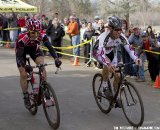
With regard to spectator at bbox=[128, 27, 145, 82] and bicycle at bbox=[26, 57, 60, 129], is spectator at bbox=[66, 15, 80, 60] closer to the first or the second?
spectator at bbox=[128, 27, 145, 82]

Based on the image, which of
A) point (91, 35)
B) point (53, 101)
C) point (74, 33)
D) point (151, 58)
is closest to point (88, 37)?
point (91, 35)

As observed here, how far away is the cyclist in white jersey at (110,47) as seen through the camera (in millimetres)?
7048

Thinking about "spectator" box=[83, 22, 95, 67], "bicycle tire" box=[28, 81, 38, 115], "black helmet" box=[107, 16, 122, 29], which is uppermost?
"black helmet" box=[107, 16, 122, 29]

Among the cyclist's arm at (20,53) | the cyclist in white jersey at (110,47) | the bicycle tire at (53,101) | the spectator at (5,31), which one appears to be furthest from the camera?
the spectator at (5,31)

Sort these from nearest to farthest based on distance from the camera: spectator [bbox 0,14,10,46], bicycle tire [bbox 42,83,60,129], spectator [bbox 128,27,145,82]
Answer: bicycle tire [bbox 42,83,60,129]
spectator [bbox 128,27,145,82]
spectator [bbox 0,14,10,46]

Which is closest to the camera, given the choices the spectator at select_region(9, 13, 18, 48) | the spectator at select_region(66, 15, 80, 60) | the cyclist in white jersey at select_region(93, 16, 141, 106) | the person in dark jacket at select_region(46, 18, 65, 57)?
the cyclist in white jersey at select_region(93, 16, 141, 106)

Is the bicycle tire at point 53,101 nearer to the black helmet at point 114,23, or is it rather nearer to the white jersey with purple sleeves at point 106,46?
the white jersey with purple sleeves at point 106,46

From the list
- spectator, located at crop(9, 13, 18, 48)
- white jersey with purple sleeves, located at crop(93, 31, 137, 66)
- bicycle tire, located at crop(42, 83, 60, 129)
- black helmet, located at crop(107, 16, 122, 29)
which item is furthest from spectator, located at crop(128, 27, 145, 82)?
spectator, located at crop(9, 13, 18, 48)

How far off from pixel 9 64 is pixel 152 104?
8.39 metres

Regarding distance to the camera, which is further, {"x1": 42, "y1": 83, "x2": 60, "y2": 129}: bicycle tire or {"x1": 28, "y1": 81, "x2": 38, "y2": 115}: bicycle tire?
{"x1": 28, "y1": 81, "x2": 38, "y2": 115}: bicycle tire

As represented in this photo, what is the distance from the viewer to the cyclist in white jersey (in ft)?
23.1

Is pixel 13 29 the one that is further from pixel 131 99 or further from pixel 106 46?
pixel 131 99

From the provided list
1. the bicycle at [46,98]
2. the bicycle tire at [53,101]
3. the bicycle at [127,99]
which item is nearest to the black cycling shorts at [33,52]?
the bicycle at [46,98]

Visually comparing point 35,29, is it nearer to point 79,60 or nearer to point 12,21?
point 79,60
